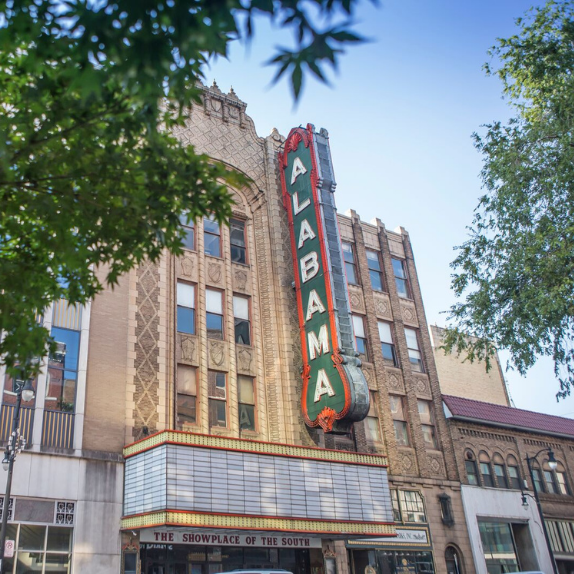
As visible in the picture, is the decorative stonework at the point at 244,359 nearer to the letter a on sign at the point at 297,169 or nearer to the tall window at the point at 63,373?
the tall window at the point at 63,373

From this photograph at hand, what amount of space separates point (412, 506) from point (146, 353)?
14160 mm

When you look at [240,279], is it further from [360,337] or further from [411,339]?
[411,339]

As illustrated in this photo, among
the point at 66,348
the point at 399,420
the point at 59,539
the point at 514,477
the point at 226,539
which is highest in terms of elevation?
the point at 66,348

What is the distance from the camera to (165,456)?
19688 millimetres

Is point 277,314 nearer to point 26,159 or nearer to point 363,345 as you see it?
point 363,345

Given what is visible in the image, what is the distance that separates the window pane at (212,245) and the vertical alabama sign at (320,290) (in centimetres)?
346

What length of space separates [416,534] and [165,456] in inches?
548

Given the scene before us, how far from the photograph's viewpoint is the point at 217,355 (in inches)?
1019

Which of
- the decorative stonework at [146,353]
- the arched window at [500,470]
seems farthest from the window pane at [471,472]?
the decorative stonework at [146,353]

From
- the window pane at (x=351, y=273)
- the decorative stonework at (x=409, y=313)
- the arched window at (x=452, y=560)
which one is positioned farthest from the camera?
the decorative stonework at (x=409, y=313)

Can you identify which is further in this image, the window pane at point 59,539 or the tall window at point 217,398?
the tall window at point 217,398

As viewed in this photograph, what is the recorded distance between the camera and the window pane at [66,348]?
70.8 ft

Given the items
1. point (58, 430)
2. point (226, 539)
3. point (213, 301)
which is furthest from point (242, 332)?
point (58, 430)

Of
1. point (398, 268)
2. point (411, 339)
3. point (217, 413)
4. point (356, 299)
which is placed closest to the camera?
point (217, 413)
